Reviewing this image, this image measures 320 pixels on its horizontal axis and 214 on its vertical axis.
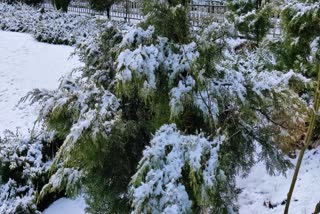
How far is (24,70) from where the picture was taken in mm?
10375

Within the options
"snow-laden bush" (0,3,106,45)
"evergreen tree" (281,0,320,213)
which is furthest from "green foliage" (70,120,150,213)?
"snow-laden bush" (0,3,106,45)

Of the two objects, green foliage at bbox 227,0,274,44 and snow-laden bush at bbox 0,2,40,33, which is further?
snow-laden bush at bbox 0,2,40,33

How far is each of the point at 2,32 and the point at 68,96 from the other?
43.8ft

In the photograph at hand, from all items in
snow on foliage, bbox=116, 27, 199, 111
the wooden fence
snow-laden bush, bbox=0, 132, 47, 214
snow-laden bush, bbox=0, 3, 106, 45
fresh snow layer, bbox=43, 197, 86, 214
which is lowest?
fresh snow layer, bbox=43, 197, 86, 214

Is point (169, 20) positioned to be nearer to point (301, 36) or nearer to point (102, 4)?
point (301, 36)

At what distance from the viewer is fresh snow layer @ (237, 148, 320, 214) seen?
165 inches

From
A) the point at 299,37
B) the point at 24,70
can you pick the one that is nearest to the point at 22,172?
the point at 299,37

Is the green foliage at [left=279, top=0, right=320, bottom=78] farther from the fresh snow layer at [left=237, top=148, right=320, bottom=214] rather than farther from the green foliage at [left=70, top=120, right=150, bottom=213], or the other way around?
the green foliage at [left=70, top=120, right=150, bottom=213]

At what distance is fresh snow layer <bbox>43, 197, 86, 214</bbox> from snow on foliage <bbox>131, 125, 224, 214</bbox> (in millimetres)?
3369

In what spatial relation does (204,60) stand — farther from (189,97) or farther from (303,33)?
(303,33)

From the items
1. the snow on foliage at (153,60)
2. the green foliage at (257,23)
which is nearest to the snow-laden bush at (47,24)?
the green foliage at (257,23)

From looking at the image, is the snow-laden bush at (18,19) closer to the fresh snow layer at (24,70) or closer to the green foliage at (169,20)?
the fresh snow layer at (24,70)

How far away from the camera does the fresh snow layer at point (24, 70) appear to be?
25.8 ft

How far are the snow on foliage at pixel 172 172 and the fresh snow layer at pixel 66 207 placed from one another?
3.37m
